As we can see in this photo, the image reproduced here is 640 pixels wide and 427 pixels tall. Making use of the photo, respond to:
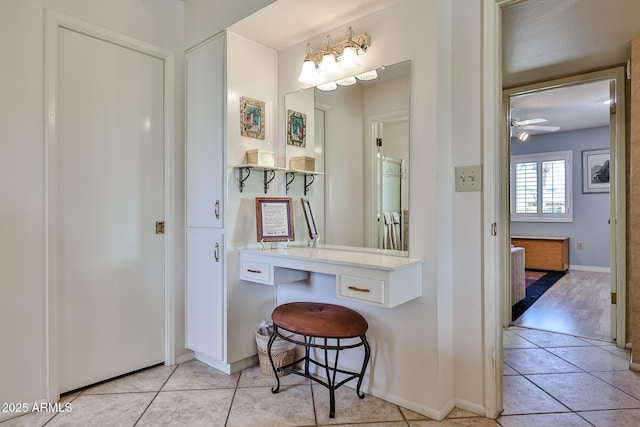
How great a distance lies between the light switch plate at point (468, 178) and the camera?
1.79 meters

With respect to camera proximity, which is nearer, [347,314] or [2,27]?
[2,27]

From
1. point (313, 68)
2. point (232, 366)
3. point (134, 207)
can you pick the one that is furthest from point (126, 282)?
point (313, 68)

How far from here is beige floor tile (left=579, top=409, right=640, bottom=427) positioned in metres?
1.75

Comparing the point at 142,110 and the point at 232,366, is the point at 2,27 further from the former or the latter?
the point at 232,366

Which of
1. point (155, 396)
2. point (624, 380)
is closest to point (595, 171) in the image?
point (624, 380)

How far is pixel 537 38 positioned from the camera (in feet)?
8.14

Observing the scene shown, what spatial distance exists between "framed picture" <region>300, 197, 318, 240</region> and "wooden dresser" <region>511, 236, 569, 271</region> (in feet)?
17.1

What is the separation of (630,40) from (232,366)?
11.3ft

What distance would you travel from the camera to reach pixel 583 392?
2064 mm

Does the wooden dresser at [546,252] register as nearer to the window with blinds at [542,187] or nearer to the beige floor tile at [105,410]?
the window with blinds at [542,187]

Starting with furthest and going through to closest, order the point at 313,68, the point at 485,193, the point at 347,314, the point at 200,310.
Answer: the point at 200,310 → the point at 313,68 → the point at 347,314 → the point at 485,193

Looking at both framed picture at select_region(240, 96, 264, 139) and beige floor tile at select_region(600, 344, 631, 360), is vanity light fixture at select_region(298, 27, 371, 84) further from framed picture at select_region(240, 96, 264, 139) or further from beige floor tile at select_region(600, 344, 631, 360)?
beige floor tile at select_region(600, 344, 631, 360)

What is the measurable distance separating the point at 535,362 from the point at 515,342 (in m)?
0.39

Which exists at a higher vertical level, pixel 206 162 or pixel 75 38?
pixel 75 38
